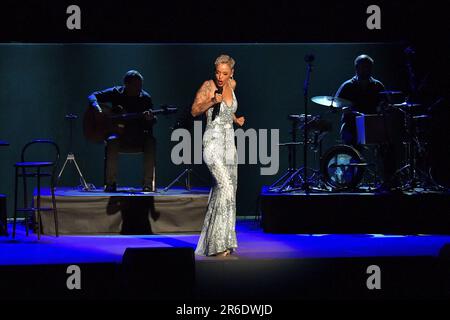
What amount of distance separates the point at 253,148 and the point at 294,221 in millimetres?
2566

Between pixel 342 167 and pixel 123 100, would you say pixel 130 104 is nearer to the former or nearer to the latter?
pixel 123 100

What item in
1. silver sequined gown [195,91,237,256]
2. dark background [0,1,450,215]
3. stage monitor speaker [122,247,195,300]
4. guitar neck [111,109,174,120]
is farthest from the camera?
dark background [0,1,450,215]

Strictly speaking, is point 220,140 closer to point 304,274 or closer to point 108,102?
point 304,274

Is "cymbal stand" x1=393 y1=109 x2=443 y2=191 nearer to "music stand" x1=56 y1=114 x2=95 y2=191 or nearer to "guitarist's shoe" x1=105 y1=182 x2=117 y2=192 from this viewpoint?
"guitarist's shoe" x1=105 y1=182 x2=117 y2=192

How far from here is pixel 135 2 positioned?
26.3ft

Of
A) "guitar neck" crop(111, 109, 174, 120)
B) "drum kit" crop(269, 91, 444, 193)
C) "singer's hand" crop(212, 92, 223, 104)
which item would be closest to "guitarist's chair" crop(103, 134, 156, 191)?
"guitar neck" crop(111, 109, 174, 120)

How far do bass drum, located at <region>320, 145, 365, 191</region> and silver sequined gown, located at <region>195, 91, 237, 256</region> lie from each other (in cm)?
240

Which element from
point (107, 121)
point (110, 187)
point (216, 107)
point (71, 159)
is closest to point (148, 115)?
point (107, 121)

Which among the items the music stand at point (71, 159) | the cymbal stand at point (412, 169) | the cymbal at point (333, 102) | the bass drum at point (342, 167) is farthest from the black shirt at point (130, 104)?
the cymbal stand at point (412, 169)

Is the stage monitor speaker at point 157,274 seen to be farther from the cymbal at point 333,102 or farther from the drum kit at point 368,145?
the cymbal at point 333,102

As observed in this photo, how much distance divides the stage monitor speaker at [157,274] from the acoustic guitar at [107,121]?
3.98 meters

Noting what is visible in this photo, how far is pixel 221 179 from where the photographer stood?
689 centimetres

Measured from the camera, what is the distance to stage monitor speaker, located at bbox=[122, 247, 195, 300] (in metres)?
5.22
